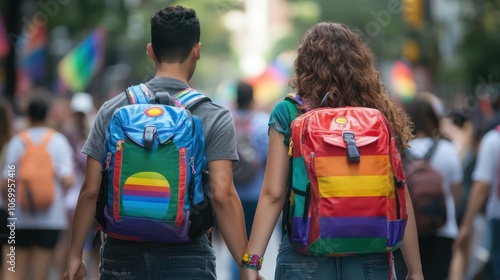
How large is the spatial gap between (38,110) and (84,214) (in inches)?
177

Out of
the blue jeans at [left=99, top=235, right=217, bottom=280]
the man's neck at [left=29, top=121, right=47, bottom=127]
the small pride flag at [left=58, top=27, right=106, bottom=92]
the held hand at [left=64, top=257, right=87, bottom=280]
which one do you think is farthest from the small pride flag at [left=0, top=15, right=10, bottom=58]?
the blue jeans at [left=99, top=235, right=217, bottom=280]

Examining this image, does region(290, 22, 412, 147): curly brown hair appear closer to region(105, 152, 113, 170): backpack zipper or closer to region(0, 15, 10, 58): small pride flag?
region(105, 152, 113, 170): backpack zipper

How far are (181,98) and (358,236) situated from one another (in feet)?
3.70

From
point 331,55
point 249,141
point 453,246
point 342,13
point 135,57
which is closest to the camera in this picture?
point 331,55

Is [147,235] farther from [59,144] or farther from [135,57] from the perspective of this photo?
[135,57]

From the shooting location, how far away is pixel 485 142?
24.8ft

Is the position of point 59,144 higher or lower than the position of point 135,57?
higher

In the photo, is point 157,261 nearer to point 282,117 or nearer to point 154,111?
point 154,111

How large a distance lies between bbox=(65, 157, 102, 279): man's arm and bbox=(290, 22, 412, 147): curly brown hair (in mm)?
1075

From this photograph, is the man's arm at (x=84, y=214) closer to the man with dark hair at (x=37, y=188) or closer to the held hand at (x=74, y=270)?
the held hand at (x=74, y=270)

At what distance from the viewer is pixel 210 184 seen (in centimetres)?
493

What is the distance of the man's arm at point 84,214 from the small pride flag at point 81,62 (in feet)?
51.6

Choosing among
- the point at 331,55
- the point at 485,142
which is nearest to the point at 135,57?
the point at 485,142

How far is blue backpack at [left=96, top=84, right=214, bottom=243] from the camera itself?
4629 millimetres
